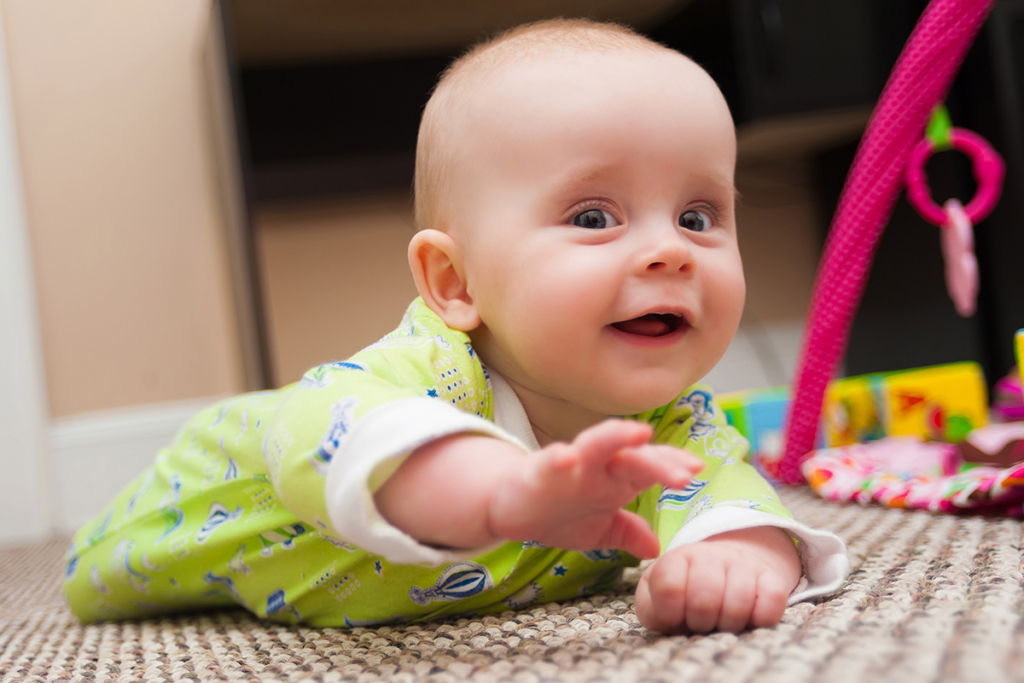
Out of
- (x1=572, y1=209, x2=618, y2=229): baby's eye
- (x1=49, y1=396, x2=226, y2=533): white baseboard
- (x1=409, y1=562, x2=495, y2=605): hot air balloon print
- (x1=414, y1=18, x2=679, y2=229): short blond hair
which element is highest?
(x1=414, y1=18, x2=679, y2=229): short blond hair

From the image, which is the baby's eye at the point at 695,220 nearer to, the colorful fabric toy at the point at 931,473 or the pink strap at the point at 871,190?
the colorful fabric toy at the point at 931,473

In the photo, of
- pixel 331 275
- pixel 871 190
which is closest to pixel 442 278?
pixel 871 190

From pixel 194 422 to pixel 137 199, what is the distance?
3.44 feet

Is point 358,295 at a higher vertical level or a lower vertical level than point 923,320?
higher

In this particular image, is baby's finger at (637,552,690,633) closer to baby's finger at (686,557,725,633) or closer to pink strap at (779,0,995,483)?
baby's finger at (686,557,725,633)

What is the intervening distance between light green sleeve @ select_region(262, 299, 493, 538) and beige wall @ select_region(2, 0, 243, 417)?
1.22m

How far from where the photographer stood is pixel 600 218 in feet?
1.78

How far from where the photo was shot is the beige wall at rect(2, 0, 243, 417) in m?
1.63

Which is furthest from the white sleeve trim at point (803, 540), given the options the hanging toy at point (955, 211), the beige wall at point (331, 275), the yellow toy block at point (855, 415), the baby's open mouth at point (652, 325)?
the beige wall at point (331, 275)

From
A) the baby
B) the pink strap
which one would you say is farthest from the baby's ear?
the pink strap

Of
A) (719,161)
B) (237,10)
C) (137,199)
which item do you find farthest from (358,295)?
(719,161)

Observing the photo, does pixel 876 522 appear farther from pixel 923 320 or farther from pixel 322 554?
pixel 923 320

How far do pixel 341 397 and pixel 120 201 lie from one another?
4.65 ft

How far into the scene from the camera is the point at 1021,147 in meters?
1.60
